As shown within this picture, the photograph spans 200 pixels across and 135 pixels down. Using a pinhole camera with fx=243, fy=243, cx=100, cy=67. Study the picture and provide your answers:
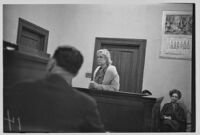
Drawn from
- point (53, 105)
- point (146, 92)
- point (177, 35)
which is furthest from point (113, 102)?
point (177, 35)

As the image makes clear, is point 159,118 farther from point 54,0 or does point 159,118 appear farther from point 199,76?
point 54,0

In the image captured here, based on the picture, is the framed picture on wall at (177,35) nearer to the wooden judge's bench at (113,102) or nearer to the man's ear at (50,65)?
the wooden judge's bench at (113,102)

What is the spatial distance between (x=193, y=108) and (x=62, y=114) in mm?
1161

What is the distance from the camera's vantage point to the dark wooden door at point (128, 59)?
2162 millimetres

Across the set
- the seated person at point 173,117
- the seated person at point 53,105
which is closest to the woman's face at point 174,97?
the seated person at point 173,117

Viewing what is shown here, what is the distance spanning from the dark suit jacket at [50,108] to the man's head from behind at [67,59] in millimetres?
102

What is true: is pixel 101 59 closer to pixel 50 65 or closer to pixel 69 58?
pixel 69 58

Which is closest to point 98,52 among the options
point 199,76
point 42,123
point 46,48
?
point 46,48

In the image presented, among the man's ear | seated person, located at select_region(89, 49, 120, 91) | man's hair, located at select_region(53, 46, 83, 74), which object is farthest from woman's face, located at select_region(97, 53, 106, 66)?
the man's ear

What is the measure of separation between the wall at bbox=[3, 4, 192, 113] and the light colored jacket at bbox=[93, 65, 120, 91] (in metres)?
0.15

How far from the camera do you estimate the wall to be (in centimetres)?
216

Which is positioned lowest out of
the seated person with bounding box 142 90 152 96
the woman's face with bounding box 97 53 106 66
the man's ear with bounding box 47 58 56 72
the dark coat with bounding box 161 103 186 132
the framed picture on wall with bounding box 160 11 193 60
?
the dark coat with bounding box 161 103 186 132

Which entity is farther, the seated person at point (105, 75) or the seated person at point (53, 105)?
the seated person at point (105, 75)

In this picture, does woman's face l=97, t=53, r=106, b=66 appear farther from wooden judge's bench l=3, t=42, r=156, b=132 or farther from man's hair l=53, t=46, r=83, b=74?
wooden judge's bench l=3, t=42, r=156, b=132
